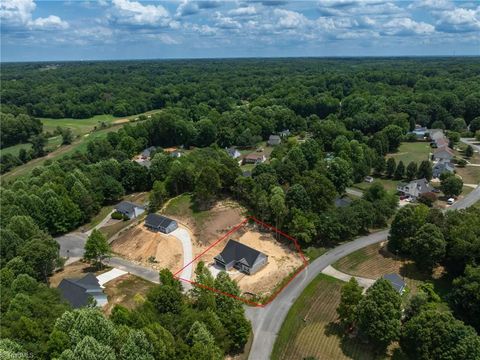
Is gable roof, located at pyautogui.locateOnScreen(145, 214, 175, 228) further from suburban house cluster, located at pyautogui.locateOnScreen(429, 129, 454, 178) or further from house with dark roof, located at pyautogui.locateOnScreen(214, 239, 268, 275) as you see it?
suburban house cluster, located at pyautogui.locateOnScreen(429, 129, 454, 178)

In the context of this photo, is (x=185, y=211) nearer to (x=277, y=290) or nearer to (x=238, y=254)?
(x=238, y=254)

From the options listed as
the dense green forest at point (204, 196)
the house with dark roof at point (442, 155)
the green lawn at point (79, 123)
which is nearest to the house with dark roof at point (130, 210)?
the dense green forest at point (204, 196)

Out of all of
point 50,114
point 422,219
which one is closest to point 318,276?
point 422,219

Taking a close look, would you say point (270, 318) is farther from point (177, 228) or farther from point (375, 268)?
point (177, 228)

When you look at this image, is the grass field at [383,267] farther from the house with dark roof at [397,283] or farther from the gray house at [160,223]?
the gray house at [160,223]

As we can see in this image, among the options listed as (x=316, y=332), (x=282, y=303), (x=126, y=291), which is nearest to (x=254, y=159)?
(x=282, y=303)

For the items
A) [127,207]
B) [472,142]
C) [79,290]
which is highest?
[472,142]

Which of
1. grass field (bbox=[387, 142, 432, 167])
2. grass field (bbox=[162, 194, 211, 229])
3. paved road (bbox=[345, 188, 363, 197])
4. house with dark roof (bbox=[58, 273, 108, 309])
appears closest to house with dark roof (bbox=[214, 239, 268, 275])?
grass field (bbox=[162, 194, 211, 229])
